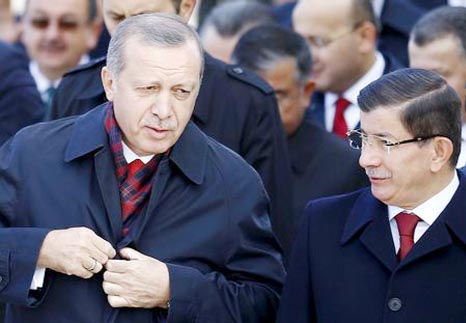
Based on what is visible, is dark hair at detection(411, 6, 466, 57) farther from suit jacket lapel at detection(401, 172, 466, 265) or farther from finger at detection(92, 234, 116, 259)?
finger at detection(92, 234, 116, 259)

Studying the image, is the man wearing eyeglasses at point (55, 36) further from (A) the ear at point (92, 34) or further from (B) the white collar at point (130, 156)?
(B) the white collar at point (130, 156)

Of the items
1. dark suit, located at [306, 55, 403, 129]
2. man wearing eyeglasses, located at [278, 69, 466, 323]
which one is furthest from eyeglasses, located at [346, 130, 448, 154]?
dark suit, located at [306, 55, 403, 129]

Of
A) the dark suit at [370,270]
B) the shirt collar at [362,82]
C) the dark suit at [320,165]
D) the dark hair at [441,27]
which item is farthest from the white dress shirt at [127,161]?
the shirt collar at [362,82]

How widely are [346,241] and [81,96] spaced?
1.46 meters

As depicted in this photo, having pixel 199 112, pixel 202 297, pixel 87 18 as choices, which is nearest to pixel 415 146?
pixel 202 297

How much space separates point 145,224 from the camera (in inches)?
172

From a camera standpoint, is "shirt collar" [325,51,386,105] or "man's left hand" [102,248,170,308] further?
"shirt collar" [325,51,386,105]

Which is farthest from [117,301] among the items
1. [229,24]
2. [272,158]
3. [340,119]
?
[229,24]

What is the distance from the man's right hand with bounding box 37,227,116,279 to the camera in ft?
13.7

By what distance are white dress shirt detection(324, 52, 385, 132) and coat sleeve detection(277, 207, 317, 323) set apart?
82.5 inches

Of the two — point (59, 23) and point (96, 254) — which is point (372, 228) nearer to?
point (96, 254)

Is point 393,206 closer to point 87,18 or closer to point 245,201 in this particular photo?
point 245,201

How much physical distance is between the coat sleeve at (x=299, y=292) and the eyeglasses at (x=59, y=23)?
11.8 ft

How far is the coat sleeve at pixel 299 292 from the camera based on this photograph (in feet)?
14.4
